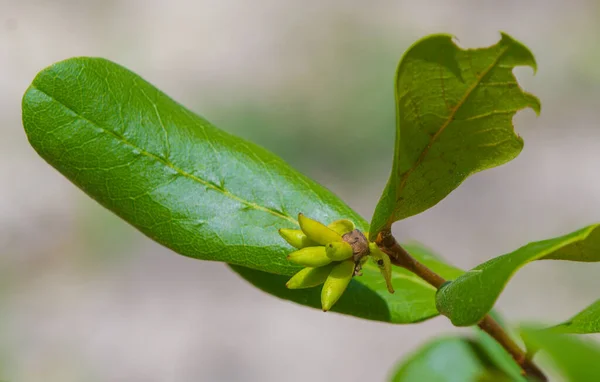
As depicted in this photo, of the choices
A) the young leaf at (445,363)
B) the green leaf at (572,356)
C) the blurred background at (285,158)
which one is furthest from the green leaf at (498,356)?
the blurred background at (285,158)

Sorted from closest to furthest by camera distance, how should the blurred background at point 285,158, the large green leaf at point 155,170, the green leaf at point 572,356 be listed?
the green leaf at point 572,356
the large green leaf at point 155,170
the blurred background at point 285,158

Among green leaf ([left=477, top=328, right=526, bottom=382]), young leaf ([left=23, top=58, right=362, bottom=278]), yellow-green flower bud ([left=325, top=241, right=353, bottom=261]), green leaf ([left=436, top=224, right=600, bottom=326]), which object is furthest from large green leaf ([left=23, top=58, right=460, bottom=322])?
green leaf ([left=477, top=328, right=526, bottom=382])

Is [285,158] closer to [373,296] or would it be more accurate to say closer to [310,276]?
[373,296]

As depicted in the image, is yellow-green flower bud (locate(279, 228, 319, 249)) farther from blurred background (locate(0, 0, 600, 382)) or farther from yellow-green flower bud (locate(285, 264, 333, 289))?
blurred background (locate(0, 0, 600, 382))

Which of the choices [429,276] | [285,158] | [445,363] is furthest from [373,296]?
[285,158]

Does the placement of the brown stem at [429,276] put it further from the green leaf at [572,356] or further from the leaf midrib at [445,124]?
the green leaf at [572,356]

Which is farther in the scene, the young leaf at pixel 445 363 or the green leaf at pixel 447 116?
the young leaf at pixel 445 363
